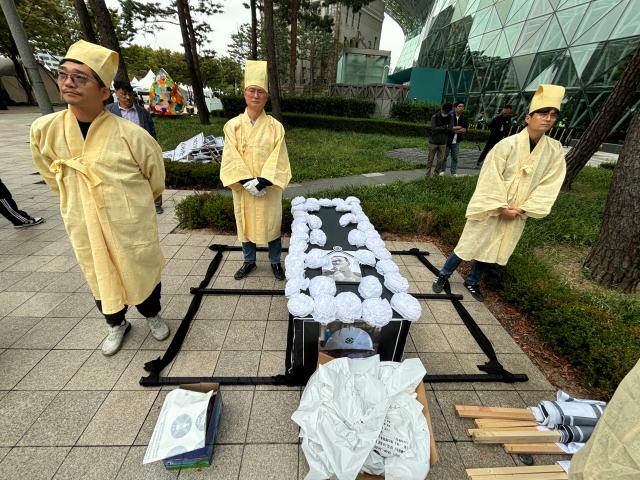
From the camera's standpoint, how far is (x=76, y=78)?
1707mm

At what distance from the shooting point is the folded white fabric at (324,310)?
1.88 m

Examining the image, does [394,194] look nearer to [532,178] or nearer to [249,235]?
[532,178]

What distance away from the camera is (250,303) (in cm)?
315

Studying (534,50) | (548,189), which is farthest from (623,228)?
(534,50)

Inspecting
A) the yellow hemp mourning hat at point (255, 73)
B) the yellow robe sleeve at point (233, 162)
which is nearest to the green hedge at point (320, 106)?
the yellow robe sleeve at point (233, 162)

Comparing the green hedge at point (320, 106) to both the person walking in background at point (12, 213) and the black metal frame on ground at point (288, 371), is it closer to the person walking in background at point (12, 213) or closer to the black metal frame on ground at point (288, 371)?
the person walking in background at point (12, 213)

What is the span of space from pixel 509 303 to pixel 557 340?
750mm

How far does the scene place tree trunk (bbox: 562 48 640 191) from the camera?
512cm

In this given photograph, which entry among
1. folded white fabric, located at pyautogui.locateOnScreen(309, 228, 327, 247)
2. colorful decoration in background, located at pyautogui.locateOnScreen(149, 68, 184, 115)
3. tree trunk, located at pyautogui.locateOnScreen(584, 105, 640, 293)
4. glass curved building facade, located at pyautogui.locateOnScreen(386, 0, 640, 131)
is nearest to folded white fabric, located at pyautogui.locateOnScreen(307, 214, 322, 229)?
folded white fabric, located at pyautogui.locateOnScreen(309, 228, 327, 247)

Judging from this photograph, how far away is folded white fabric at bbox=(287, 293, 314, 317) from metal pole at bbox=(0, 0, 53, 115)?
718cm

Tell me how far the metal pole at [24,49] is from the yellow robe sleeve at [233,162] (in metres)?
5.44

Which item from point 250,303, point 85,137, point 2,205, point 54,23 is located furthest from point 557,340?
point 54,23

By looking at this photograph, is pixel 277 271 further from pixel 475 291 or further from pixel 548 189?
pixel 548 189

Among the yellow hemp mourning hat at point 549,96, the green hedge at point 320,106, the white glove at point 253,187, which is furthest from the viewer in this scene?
the green hedge at point 320,106
